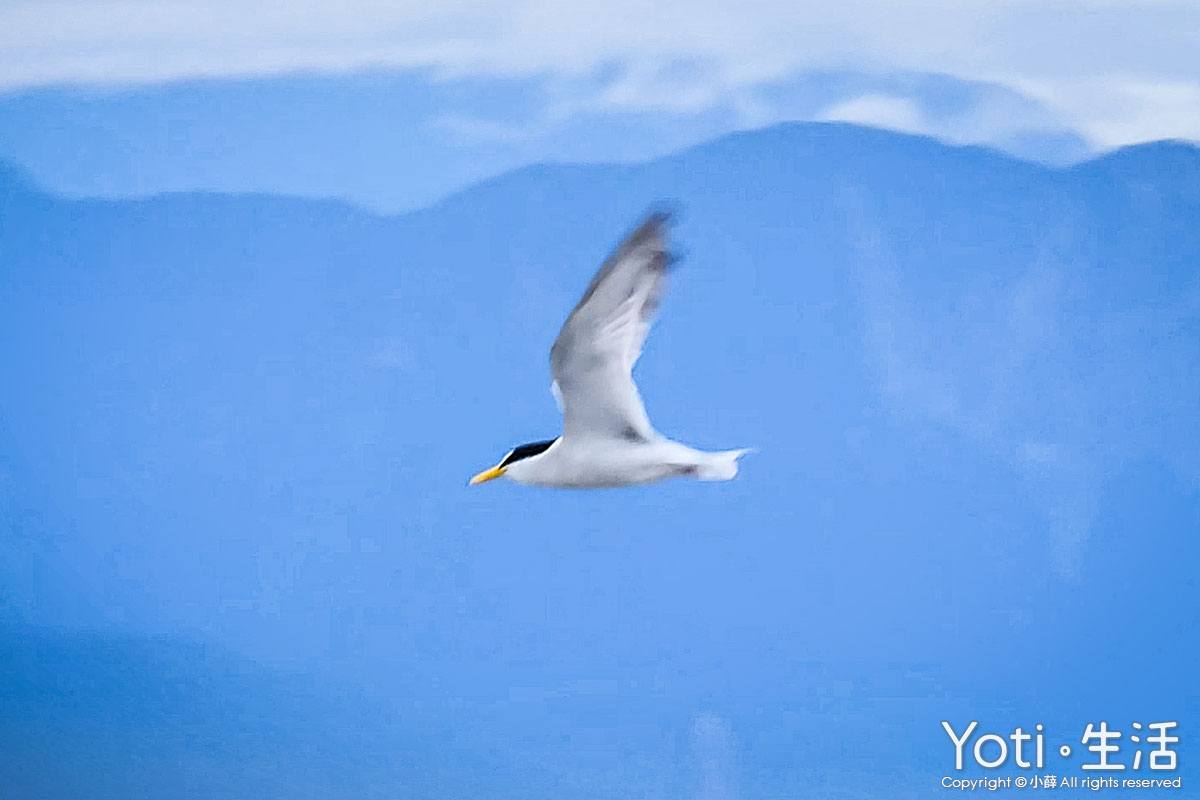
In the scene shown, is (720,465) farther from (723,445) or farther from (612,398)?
(612,398)

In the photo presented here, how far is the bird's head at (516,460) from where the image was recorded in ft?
7.11

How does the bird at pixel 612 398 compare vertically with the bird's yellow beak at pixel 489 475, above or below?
above

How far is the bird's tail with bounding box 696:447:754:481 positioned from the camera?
2158 millimetres

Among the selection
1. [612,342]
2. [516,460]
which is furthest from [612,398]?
[516,460]

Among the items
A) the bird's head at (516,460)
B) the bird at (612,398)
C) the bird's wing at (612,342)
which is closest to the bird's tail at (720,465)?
the bird at (612,398)

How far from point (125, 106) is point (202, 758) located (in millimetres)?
1211

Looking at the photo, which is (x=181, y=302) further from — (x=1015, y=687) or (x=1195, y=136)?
(x=1195, y=136)

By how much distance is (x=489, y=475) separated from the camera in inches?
85.8

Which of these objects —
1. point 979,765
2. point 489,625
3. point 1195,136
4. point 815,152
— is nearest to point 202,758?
point 489,625

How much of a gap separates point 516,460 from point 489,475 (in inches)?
2.1

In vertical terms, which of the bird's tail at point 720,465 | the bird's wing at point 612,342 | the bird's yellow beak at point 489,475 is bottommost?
the bird's yellow beak at point 489,475

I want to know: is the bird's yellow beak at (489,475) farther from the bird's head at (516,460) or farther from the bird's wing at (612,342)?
the bird's wing at (612,342)

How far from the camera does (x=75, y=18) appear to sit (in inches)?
91.5

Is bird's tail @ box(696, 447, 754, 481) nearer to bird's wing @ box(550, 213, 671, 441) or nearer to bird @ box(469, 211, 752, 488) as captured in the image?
bird @ box(469, 211, 752, 488)
